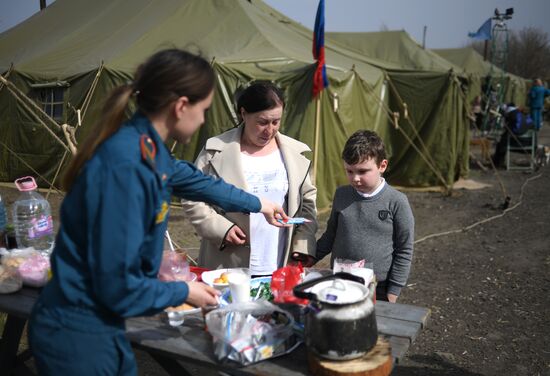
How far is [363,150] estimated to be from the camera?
8.90 ft

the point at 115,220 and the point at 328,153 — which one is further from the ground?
the point at 115,220

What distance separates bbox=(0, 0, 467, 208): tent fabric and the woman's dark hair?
5.21m

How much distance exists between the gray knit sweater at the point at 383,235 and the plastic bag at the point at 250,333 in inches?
38.0

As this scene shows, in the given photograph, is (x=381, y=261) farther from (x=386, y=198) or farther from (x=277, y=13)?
(x=277, y=13)

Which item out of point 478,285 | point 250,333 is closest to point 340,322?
point 250,333

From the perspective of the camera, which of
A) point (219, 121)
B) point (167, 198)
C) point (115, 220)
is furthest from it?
point (219, 121)

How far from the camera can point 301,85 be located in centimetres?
817

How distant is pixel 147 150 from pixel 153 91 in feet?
0.68

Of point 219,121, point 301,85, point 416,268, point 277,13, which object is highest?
point 277,13

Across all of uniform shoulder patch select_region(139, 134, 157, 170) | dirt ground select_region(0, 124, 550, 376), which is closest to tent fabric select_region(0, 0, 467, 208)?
dirt ground select_region(0, 124, 550, 376)

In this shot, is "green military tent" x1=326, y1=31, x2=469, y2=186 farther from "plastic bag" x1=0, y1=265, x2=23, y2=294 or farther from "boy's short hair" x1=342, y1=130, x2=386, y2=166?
"plastic bag" x1=0, y1=265, x2=23, y2=294

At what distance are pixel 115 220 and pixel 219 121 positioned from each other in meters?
7.23

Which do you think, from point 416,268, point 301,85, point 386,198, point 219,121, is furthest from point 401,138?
point 386,198

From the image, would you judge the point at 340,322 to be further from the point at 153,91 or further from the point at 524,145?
the point at 524,145
